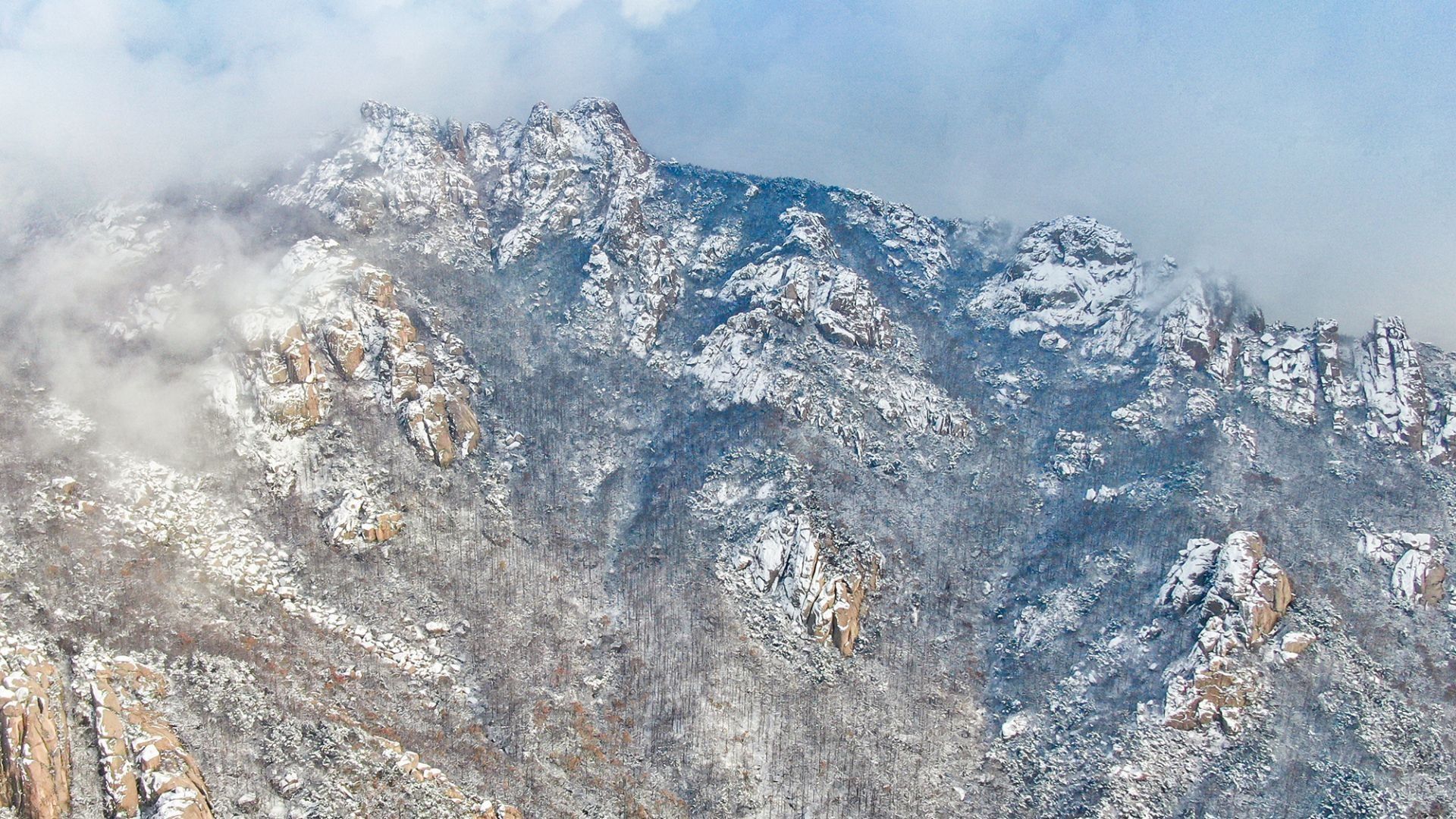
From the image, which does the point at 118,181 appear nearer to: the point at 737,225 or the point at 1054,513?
the point at 737,225

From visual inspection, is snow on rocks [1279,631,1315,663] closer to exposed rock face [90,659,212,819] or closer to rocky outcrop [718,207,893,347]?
rocky outcrop [718,207,893,347]

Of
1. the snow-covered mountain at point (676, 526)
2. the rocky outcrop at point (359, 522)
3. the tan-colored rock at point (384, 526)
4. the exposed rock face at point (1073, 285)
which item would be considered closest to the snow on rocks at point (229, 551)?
the snow-covered mountain at point (676, 526)

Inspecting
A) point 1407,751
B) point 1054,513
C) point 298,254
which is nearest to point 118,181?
point 298,254

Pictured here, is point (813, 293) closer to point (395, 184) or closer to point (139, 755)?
point (395, 184)

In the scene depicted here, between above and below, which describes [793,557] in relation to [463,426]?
below

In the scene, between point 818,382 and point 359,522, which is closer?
point 359,522

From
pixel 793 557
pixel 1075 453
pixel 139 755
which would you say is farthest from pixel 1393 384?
pixel 139 755
